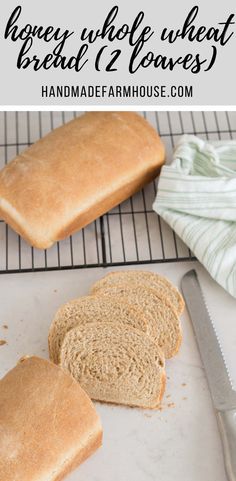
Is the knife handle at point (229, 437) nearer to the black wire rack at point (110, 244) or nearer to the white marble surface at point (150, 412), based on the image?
the white marble surface at point (150, 412)

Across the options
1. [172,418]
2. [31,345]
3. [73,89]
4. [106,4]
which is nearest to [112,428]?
[172,418]

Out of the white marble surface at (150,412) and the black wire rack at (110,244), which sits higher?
the black wire rack at (110,244)

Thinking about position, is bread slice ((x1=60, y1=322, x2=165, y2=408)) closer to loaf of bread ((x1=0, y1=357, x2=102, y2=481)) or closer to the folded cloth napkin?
loaf of bread ((x1=0, y1=357, x2=102, y2=481))

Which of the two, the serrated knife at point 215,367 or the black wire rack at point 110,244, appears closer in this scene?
the serrated knife at point 215,367

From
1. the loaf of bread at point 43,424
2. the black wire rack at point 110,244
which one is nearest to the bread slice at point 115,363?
the loaf of bread at point 43,424

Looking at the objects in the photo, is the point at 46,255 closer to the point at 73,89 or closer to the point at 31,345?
the point at 31,345

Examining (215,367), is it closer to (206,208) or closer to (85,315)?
(85,315)

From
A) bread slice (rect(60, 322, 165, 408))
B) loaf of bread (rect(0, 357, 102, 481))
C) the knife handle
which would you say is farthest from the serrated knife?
loaf of bread (rect(0, 357, 102, 481))
